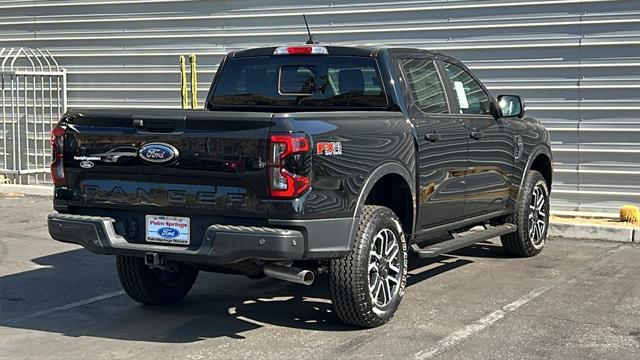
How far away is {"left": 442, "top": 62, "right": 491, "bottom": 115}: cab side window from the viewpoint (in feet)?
23.4

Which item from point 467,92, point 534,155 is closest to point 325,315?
point 467,92

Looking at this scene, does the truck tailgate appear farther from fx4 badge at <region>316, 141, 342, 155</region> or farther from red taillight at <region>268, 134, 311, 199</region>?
fx4 badge at <region>316, 141, 342, 155</region>

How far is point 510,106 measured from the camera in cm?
778

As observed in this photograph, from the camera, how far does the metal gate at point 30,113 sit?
14.1m

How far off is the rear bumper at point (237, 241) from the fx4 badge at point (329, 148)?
0.43 meters

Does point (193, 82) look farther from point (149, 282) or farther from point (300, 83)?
point (149, 282)

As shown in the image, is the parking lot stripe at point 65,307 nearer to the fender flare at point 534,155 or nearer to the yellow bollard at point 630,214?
the fender flare at point 534,155

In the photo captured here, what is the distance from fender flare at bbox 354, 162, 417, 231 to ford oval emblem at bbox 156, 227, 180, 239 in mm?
1168

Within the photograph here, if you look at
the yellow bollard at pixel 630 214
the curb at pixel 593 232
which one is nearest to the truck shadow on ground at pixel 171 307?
the curb at pixel 593 232

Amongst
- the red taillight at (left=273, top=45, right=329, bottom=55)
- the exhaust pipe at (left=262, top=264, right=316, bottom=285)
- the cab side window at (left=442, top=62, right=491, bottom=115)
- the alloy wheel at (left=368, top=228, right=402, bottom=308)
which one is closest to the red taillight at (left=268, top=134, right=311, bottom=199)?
the exhaust pipe at (left=262, top=264, right=316, bottom=285)

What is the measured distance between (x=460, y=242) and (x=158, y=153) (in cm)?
274

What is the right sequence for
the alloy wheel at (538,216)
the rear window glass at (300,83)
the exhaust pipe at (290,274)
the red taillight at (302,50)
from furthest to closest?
the alloy wheel at (538,216) → the red taillight at (302,50) → the rear window glass at (300,83) → the exhaust pipe at (290,274)

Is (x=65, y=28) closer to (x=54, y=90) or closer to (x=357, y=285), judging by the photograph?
(x=54, y=90)

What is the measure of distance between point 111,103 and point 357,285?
979 cm
